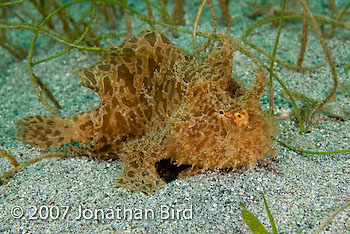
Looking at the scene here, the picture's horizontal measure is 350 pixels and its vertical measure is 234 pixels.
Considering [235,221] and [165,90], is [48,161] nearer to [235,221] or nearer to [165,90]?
[165,90]

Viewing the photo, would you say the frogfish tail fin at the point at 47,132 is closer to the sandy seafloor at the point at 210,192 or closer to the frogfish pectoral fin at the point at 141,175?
the sandy seafloor at the point at 210,192

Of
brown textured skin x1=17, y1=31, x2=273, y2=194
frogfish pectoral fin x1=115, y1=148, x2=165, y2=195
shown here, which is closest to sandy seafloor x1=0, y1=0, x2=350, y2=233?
frogfish pectoral fin x1=115, y1=148, x2=165, y2=195

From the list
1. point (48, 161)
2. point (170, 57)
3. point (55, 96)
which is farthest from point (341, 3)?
point (48, 161)

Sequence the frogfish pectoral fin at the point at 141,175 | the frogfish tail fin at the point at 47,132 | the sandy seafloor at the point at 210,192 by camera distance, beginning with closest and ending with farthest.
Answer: the sandy seafloor at the point at 210,192 < the frogfish pectoral fin at the point at 141,175 < the frogfish tail fin at the point at 47,132

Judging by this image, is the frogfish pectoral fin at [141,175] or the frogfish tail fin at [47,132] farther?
the frogfish tail fin at [47,132]

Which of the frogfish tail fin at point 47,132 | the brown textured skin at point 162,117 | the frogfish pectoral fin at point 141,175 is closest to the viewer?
the brown textured skin at point 162,117

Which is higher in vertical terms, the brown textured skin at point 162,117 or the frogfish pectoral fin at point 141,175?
the brown textured skin at point 162,117

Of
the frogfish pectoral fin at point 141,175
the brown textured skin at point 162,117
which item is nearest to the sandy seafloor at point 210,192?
the frogfish pectoral fin at point 141,175

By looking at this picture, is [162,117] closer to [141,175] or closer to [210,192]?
[141,175]
